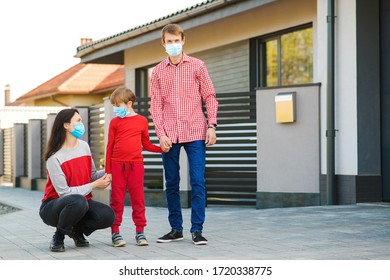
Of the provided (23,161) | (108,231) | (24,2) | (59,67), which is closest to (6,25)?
(24,2)

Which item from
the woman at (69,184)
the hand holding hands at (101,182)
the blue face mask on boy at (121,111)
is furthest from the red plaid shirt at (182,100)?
the woman at (69,184)

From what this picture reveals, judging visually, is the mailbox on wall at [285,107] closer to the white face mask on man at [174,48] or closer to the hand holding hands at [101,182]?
the white face mask on man at [174,48]

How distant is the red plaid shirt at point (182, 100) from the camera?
7.16 metres

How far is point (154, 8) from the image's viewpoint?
19922 mm

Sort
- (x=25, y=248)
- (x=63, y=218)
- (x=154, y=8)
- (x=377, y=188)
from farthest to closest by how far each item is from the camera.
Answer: (x=154, y=8) → (x=377, y=188) → (x=25, y=248) → (x=63, y=218)

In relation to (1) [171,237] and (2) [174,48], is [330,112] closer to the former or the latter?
(1) [171,237]

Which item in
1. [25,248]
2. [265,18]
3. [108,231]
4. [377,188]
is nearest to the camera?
[25,248]

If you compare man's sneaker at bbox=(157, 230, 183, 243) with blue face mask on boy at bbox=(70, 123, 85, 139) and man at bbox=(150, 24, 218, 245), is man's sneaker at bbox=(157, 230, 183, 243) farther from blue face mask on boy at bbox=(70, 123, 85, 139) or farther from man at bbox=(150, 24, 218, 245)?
blue face mask on boy at bbox=(70, 123, 85, 139)

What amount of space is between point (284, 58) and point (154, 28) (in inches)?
137

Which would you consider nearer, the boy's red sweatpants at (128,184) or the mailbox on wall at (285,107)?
the boy's red sweatpants at (128,184)

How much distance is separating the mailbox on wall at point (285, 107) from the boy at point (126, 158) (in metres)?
4.51

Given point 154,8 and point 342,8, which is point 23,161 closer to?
point 154,8

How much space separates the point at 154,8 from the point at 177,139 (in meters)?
13.2

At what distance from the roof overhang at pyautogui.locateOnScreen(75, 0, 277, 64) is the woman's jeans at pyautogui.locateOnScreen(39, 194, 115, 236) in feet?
20.7
